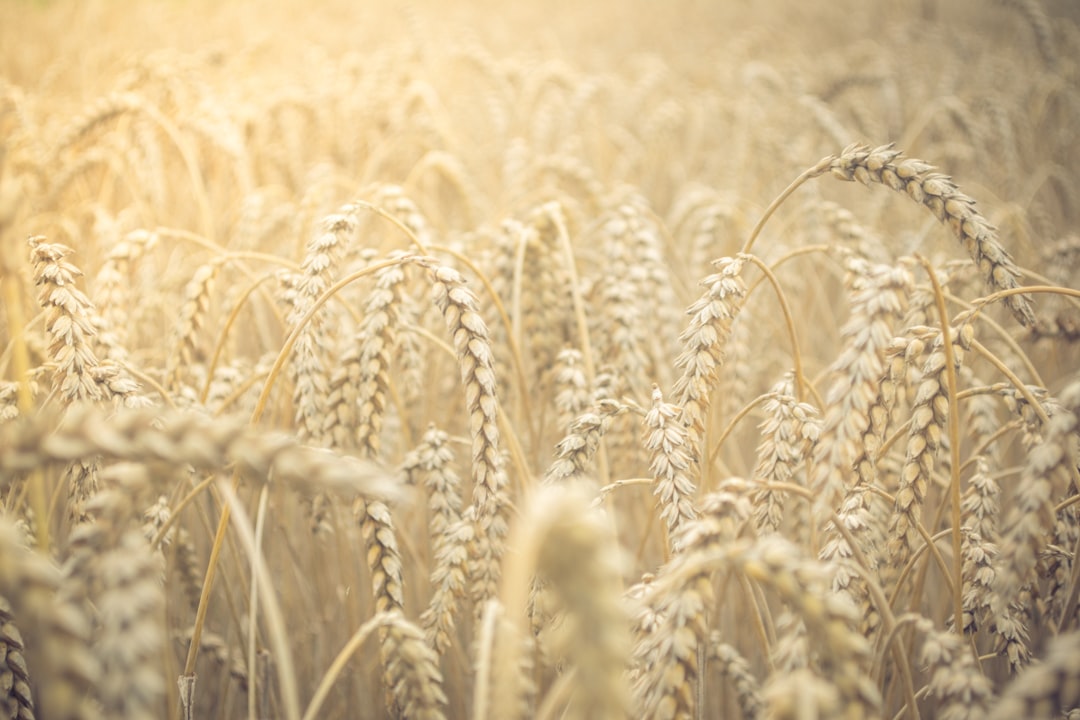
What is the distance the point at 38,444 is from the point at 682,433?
0.75 metres

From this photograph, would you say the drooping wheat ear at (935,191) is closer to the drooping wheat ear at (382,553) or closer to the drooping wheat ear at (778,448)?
the drooping wheat ear at (778,448)

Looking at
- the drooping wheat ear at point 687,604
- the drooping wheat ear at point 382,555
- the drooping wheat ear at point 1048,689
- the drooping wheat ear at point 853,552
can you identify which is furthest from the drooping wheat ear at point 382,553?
the drooping wheat ear at point 1048,689

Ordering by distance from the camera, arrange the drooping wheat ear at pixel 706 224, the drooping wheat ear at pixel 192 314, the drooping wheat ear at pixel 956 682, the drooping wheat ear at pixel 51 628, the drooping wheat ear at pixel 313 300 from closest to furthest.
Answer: the drooping wheat ear at pixel 51 628, the drooping wheat ear at pixel 956 682, the drooping wheat ear at pixel 313 300, the drooping wheat ear at pixel 192 314, the drooping wheat ear at pixel 706 224

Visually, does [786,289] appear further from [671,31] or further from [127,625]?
[671,31]

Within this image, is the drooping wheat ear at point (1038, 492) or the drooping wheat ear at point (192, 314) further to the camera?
the drooping wheat ear at point (192, 314)

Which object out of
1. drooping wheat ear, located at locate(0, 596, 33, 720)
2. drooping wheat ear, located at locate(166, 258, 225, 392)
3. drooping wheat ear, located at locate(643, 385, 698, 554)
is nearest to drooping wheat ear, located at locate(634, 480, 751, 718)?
drooping wheat ear, located at locate(643, 385, 698, 554)

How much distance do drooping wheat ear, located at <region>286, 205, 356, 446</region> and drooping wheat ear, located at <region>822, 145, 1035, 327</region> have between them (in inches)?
31.8

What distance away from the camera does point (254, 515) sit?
166cm

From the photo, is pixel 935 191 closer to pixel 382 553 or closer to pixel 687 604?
pixel 687 604

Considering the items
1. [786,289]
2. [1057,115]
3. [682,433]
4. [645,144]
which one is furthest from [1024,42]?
[682,433]

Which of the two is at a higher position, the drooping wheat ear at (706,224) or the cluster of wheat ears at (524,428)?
the drooping wheat ear at (706,224)

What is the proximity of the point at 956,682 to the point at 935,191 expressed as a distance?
702 mm

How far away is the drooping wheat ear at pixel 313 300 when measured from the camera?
1093mm

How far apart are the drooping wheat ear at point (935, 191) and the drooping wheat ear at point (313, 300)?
2.65 ft
